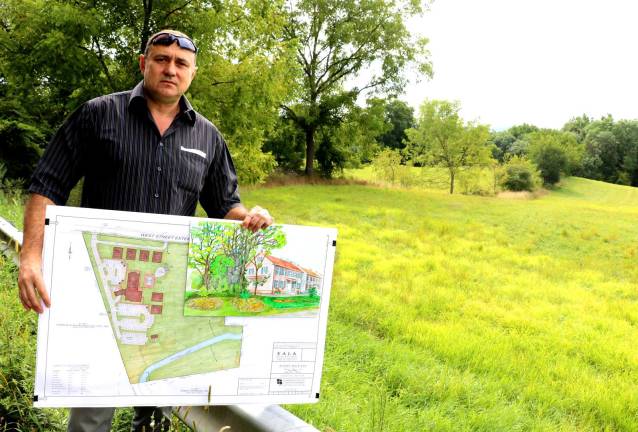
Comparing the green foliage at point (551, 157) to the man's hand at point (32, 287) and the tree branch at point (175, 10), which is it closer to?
the tree branch at point (175, 10)

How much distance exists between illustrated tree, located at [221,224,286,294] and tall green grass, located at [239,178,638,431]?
1.20 metres

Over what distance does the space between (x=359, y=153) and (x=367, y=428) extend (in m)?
38.3

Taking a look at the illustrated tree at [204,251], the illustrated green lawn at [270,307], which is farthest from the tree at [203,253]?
the illustrated green lawn at [270,307]

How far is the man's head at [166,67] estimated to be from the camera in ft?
8.34

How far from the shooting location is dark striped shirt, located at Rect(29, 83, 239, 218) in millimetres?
2477

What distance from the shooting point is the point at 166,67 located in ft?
8.37

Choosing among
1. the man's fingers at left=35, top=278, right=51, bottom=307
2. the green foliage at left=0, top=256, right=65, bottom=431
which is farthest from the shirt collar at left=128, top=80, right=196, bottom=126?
the green foliage at left=0, top=256, right=65, bottom=431

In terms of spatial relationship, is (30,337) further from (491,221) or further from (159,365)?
(491,221)

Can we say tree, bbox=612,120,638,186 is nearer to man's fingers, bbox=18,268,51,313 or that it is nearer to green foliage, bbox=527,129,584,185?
green foliage, bbox=527,129,584,185

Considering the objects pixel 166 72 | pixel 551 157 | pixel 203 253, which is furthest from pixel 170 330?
pixel 551 157

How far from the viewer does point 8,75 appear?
12547mm

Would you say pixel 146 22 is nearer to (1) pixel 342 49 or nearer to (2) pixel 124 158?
(2) pixel 124 158

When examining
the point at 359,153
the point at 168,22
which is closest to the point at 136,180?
the point at 168,22

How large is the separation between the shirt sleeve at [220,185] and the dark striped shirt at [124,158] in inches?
6.3
